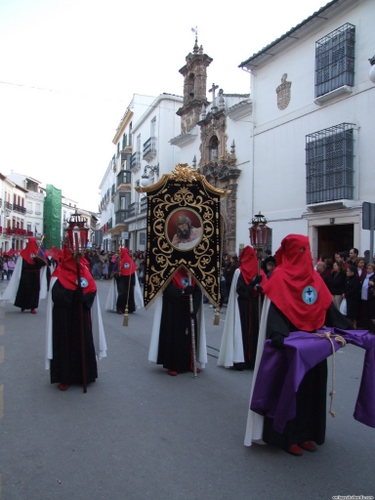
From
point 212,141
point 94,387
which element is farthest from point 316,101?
point 94,387

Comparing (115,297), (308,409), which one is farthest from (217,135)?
(308,409)

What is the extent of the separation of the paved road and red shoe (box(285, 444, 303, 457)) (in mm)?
49

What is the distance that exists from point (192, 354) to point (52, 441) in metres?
2.62

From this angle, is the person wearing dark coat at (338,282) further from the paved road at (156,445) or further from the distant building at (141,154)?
the distant building at (141,154)

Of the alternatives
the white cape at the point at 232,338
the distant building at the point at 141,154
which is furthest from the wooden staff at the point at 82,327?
the distant building at the point at 141,154

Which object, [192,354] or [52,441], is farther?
[192,354]

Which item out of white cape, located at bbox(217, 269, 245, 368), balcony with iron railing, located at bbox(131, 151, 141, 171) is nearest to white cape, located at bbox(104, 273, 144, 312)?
white cape, located at bbox(217, 269, 245, 368)

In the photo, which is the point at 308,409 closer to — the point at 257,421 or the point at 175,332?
the point at 257,421

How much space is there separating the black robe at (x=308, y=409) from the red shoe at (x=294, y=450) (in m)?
0.04

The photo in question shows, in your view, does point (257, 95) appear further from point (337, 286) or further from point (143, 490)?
point (143, 490)

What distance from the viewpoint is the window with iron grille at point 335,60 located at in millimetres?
13438

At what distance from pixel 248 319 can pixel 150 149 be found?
86.6ft

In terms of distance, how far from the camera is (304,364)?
3381mm

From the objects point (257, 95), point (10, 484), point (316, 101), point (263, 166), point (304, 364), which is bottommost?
point (10, 484)
